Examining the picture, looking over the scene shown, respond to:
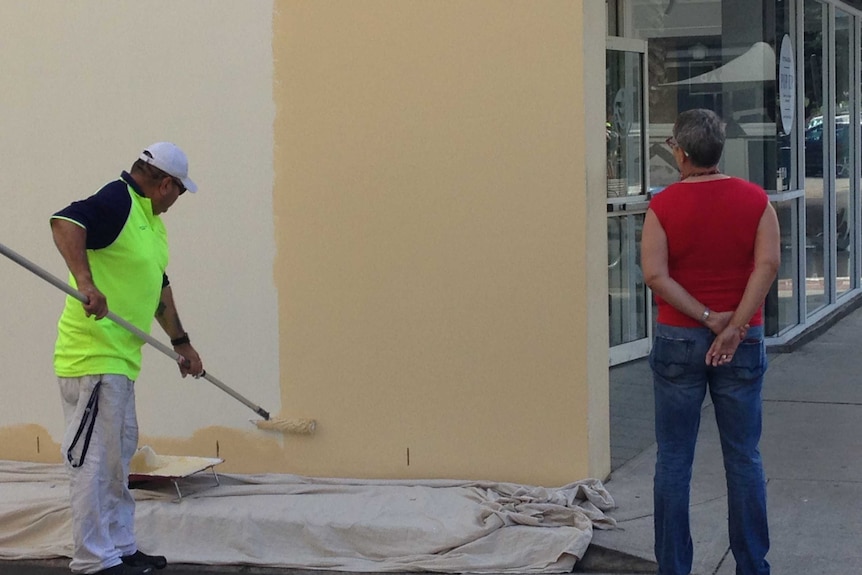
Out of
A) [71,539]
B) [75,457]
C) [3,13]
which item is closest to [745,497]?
[75,457]

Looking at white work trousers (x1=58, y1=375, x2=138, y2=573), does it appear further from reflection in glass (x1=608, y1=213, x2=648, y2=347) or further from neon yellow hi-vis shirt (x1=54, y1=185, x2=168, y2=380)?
reflection in glass (x1=608, y1=213, x2=648, y2=347)

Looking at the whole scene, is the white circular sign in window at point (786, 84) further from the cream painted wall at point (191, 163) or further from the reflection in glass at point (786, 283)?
the cream painted wall at point (191, 163)

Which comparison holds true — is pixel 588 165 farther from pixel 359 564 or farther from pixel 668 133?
pixel 668 133

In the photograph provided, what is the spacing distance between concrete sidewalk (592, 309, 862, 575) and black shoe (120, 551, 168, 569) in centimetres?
173

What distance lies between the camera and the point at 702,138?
13.8 feet

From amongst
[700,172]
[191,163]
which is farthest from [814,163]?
[700,172]

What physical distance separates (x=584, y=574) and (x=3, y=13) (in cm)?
402

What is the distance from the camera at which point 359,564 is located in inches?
198

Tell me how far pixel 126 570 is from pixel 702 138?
2.81 m

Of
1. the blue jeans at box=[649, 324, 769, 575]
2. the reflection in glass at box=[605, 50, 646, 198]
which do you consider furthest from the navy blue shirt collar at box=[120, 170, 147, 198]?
the reflection in glass at box=[605, 50, 646, 198]

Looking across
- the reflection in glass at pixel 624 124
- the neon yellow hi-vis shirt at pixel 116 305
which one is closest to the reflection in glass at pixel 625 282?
the reflection in glass at pixel 624 124

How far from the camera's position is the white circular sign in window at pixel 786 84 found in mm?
8914

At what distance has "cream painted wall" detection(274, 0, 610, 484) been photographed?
17.9 ft

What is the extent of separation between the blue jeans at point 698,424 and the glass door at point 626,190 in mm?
4208
